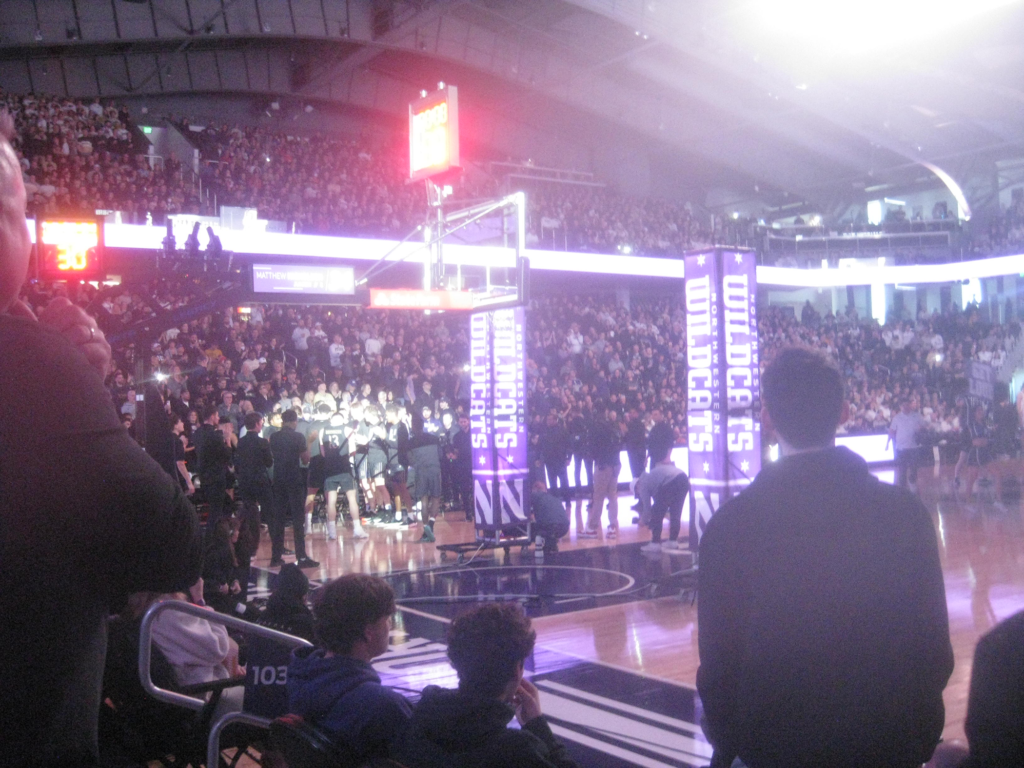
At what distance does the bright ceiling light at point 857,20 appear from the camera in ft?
64.9

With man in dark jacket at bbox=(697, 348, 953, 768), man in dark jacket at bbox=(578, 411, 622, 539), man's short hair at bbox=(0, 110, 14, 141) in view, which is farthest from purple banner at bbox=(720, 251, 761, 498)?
man's short hair at bbox=(0, 110, 14, 141)

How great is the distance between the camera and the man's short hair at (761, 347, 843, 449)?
1.94 metres

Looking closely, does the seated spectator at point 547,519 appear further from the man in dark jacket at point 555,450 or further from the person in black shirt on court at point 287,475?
the person in black shirt on court at point 287,475

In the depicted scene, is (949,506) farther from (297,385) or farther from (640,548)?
(297,385)

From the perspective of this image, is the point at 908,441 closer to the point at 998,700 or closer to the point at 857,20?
the point at 857,20

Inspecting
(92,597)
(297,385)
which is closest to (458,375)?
(297,385)

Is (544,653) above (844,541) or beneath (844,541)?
beneath

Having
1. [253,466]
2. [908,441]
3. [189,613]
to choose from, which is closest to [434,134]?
[253,466]

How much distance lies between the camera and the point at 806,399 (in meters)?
1.95

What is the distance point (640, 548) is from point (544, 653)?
462cm

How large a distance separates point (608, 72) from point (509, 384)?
1874 centimetres

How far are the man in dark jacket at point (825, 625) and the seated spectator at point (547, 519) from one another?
27.5 ft

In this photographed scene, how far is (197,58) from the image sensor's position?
2192cm

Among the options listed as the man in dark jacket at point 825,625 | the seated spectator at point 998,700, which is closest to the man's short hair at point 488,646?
the man in dark jacket at point 825,625
